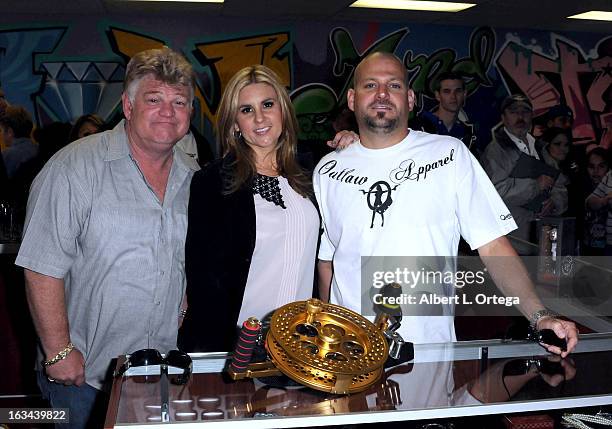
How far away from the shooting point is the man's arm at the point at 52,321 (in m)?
2.01

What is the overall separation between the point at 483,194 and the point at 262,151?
75 cm

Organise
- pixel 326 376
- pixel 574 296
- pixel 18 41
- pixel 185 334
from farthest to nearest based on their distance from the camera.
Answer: pixel 18 41
pixel 574 296
pixel 185 334
pixel 326 376

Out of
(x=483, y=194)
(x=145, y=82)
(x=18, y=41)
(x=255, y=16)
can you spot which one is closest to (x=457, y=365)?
(x=483, y=194)

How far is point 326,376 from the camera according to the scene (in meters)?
1.33

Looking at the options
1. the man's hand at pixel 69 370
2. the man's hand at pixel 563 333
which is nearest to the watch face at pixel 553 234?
the man's hand at pixel 563 333

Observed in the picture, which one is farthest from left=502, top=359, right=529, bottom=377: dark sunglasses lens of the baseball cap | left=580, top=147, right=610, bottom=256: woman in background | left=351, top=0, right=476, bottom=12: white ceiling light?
the baseball cap

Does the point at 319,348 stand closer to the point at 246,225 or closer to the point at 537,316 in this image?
the point at 537,316

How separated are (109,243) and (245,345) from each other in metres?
0.82

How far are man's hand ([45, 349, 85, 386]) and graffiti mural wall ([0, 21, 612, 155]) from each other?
5.35 metres

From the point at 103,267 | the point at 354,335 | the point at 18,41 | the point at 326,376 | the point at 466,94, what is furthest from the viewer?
the point at 466,94

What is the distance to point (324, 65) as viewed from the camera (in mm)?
7426

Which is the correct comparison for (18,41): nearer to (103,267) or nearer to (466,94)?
(466,94)

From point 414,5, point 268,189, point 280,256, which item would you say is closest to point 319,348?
point 280,256

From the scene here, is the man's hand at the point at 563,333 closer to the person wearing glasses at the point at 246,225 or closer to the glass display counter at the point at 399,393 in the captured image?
the glass display counter at the point at 399,393
